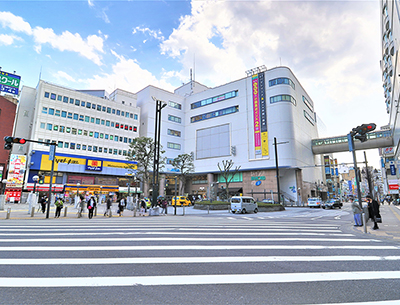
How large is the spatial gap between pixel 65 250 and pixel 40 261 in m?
1.10

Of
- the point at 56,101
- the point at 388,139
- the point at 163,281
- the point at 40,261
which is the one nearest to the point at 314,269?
the point at 163,281

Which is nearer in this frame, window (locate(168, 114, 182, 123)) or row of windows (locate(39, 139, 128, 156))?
row of windows (locate(39, 139, 128, 156))

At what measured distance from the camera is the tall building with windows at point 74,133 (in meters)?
47.2

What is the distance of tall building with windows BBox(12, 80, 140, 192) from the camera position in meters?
47.2

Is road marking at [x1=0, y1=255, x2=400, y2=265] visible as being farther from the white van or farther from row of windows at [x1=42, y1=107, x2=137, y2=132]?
row of windows at [x1=42, y1=107, x2=137, y2=132]

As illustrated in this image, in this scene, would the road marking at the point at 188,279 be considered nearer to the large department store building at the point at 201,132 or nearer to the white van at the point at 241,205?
the white van at the point at 241,205

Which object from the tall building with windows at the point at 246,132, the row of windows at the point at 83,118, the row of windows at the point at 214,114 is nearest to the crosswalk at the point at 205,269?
the tall building with windows at the point at 246,132

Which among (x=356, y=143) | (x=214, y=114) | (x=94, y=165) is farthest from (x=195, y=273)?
(x=356, y=143)

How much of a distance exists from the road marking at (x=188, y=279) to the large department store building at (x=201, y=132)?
39608 mm

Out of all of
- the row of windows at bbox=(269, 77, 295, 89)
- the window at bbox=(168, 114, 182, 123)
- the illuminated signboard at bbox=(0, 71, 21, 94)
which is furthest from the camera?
the window at bbox=(168, 114, 182, 123)

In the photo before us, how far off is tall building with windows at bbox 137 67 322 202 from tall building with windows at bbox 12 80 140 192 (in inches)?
356

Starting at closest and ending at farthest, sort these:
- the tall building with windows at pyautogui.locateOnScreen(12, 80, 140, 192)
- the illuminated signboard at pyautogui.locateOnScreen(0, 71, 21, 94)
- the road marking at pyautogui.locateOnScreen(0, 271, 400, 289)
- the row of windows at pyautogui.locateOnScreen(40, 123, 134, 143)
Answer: the road marking at pyautogui.locateOnScreen(0, 271, 400, 289), the illuminated signboard at pyautogui.locateOnScreen(0, 71, 21, 94), the tall building with windows at pyautogui.locateOnScreen(12, 80, 140, 192), the row of windows at pyautogui.locateOnScreen(40, 123, 134, 143)

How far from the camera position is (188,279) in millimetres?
4355

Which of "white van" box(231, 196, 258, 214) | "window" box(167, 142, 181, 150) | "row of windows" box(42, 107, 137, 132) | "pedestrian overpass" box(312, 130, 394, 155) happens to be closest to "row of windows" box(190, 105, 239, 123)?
"window" box(167, 142, 181, 150)
